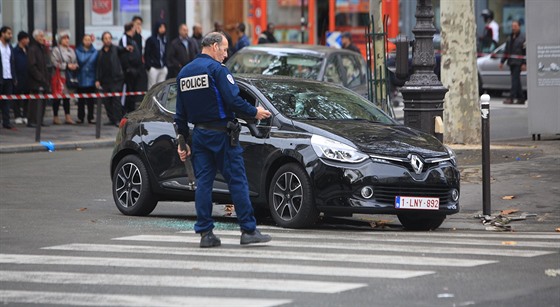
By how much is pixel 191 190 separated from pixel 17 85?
44.3 ft

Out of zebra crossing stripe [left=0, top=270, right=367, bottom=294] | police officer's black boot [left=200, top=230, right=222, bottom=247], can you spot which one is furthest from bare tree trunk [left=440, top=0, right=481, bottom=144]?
zebra crossing stripe [left=0, top=270, right=367, bottom=294]

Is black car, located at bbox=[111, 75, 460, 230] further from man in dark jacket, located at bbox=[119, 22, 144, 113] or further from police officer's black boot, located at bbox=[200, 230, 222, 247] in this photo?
man in dark jacket, located at bbox=[119, 22, 144, 113]

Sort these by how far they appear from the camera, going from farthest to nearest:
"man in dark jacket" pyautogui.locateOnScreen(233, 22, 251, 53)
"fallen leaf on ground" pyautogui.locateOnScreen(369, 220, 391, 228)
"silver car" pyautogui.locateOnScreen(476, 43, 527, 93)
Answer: "silver car" pyautogui.locateOnScreen(476, 43, 527, 93)
"man in dark jacket" pyautogui.locateOnScreen(233, 22, 251, 53)
"fallen leaf on ground" pyautogui.locateOnScreen(369, 220, 391, 228)

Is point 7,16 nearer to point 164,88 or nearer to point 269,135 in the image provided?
point 164,88

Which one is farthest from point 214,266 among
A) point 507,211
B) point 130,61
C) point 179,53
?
point 179,53

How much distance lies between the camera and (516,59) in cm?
3275

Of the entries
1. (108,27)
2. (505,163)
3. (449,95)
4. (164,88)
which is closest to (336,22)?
(108,27)

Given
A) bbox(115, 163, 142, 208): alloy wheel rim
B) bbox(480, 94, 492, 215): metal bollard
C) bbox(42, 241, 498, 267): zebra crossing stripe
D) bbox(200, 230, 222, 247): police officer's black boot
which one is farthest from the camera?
bbox(115, 163, 142, 208): alloy wheel rim

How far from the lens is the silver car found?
1430 inches

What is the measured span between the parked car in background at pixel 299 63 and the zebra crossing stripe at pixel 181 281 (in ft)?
43.0

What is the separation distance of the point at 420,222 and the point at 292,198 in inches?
55.1

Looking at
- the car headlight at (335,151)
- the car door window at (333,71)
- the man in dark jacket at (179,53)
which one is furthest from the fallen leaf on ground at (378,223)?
the man in dark jacket at (179,53)

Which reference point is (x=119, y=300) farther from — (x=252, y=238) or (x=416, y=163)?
(x=416, y=163)

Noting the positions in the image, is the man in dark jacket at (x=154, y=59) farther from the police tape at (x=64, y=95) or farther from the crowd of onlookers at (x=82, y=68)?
the police tape at (x=64, y=95)
